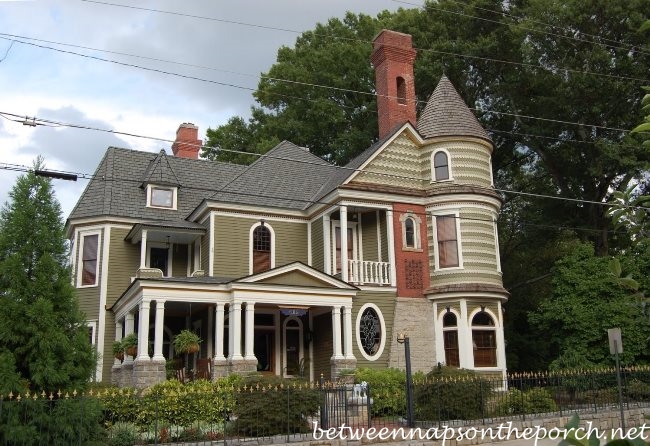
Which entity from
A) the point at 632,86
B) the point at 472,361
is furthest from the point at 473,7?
the point at 472,361

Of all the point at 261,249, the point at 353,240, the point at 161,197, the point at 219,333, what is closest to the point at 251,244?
the point at 261,249

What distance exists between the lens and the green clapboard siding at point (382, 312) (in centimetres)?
2248

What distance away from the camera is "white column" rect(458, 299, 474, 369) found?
2262cm

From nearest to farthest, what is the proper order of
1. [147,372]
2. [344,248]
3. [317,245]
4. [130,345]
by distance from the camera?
[147,372] < [130,345] < [344,248] < [317,245]

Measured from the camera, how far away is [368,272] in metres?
23.5

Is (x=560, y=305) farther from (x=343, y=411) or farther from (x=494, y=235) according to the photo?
(x=343, y=411)

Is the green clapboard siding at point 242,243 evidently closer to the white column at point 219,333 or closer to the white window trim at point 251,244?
the white window trim at point 251,244

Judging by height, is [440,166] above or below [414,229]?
above

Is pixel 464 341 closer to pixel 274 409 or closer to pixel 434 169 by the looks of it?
pixel 434 169

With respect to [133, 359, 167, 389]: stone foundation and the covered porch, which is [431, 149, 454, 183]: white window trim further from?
[133, 359, 167, 389]: stone foundation

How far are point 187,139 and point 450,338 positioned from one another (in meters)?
16.7

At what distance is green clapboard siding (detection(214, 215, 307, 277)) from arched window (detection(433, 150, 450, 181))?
18.4 feet

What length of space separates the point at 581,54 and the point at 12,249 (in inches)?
987

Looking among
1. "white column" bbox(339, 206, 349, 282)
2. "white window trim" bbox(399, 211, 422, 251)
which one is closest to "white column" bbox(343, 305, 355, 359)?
"white column" bbox(339, 206, 349, 282)
